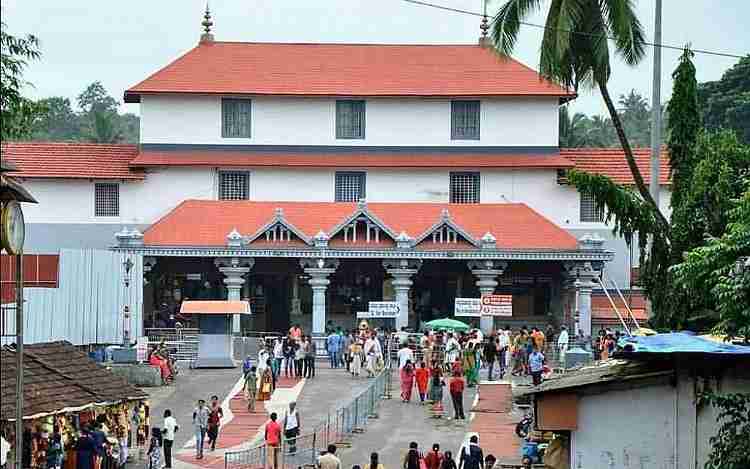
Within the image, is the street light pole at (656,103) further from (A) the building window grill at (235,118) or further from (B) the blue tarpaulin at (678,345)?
(A) the building window grill at (235,118)

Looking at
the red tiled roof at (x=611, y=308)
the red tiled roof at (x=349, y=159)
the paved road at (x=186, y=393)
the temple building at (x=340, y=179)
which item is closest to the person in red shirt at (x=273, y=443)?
the paved road at (x=186, y=393)

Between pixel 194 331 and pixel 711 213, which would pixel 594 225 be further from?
pixel 711 213

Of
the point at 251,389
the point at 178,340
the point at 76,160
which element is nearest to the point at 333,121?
the point at 76,160

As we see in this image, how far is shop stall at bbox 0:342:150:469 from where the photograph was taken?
903 inches

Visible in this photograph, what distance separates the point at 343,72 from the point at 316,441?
2796cm

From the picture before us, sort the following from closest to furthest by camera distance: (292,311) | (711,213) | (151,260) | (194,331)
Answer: (711,213), (194,331), (151,260), (292,311)

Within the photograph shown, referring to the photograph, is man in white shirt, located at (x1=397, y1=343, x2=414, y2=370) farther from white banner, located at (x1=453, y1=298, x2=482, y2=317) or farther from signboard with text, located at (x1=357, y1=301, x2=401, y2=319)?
white banner, located at (x1=453, y1=298, x2=482, y2=317)

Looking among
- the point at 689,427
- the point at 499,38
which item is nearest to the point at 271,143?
the point at 499,38

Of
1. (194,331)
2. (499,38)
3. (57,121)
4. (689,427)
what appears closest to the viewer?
(689,427)

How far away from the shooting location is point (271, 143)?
2136 inches

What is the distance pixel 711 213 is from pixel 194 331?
2342cm

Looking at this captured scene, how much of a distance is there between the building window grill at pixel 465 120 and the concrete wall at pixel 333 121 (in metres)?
0.20

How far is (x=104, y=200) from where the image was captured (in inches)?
2101

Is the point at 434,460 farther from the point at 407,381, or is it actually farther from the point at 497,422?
the point at 407,381
